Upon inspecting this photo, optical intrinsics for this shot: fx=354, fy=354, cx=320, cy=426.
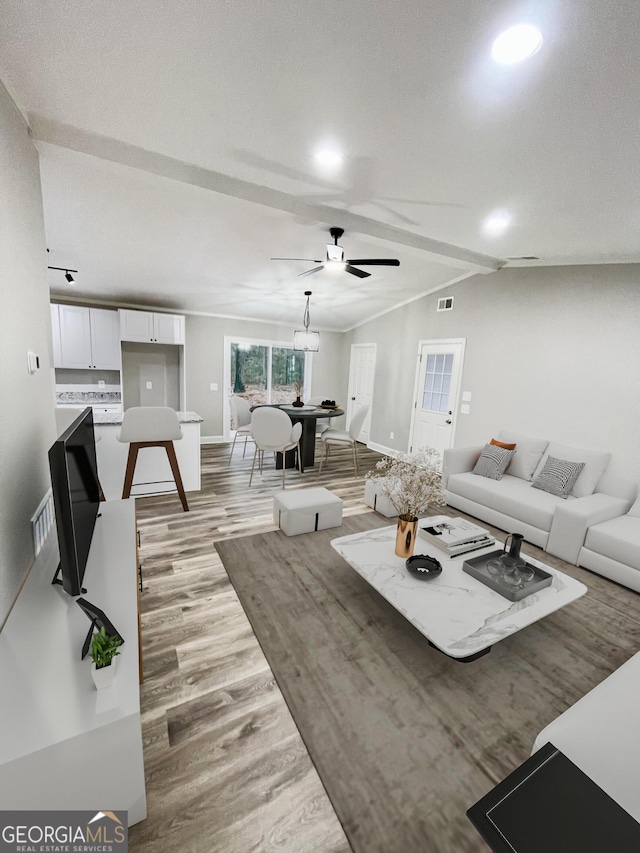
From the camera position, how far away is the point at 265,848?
3.82ft

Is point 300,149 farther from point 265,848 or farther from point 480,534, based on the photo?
point 265,848

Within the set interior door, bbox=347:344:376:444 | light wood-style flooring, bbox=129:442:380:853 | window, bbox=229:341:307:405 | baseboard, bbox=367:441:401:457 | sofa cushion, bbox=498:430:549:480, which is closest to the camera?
light wood-style flooring, bbox=129:442:380:853

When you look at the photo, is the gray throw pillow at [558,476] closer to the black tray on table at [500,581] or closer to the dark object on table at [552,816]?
the black tray on table at [500,581]

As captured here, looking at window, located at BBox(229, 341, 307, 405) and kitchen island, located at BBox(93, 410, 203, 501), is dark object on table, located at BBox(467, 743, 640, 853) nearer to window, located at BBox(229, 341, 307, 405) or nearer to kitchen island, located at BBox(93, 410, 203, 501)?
kitchen island, located at BBox(93, 410, 203, 501)

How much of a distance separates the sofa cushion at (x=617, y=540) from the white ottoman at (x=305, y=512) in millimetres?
2089

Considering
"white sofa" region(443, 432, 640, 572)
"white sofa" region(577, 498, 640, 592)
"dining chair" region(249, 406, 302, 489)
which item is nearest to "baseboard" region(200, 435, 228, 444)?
"dining chair" region(249, 406, 302, 489)

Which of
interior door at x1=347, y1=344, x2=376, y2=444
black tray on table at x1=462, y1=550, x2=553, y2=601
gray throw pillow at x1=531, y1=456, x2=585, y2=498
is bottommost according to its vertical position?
black tray on table at x1=462, y1=550, x2=553, y2=601

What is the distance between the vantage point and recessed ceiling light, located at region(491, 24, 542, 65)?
1.21 metres

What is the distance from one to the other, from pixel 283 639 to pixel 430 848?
105 centimetres

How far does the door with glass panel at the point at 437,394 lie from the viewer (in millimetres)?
5070

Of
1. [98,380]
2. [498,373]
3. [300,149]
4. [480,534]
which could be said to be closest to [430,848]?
[480,534]

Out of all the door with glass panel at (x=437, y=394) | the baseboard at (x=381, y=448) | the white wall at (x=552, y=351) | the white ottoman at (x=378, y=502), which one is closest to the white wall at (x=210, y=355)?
the baseboard at (x=381, y=448)

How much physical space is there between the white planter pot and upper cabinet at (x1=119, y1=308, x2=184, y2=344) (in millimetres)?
5174

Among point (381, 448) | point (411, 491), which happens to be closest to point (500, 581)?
point (411, 491)
